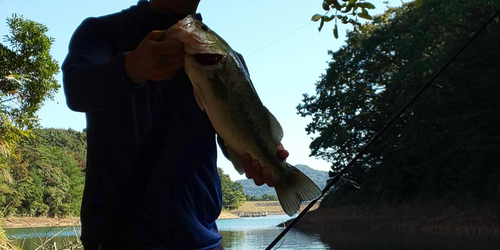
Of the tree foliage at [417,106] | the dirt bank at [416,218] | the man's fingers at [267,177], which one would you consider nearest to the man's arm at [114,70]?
the man's fingers at [267,177]

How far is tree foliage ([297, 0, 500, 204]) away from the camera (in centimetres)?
2008

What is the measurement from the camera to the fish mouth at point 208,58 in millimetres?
1086

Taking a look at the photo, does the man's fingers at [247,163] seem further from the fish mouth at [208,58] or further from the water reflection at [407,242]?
the water reflection at [407,242]

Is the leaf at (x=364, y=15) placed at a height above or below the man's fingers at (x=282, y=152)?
above

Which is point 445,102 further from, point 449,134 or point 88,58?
point 88,58

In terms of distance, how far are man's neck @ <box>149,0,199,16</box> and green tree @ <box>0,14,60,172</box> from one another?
33.0 ft

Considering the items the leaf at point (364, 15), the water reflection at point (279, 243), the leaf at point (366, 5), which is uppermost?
the leaf at point (366, 5)

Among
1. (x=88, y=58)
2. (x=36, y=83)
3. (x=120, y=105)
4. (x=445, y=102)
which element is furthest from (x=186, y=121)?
(x=445, y=102)

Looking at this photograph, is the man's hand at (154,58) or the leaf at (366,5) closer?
the man's hand at (154,58)

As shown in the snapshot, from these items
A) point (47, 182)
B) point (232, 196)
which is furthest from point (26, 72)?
point (232, 196)

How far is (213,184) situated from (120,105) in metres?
0.31

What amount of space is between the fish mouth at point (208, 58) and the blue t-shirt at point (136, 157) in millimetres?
155

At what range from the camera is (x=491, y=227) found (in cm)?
1844

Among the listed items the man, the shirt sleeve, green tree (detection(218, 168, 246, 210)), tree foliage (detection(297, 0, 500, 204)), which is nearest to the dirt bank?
tree foliage (detection(297, 0, 500, 204))
